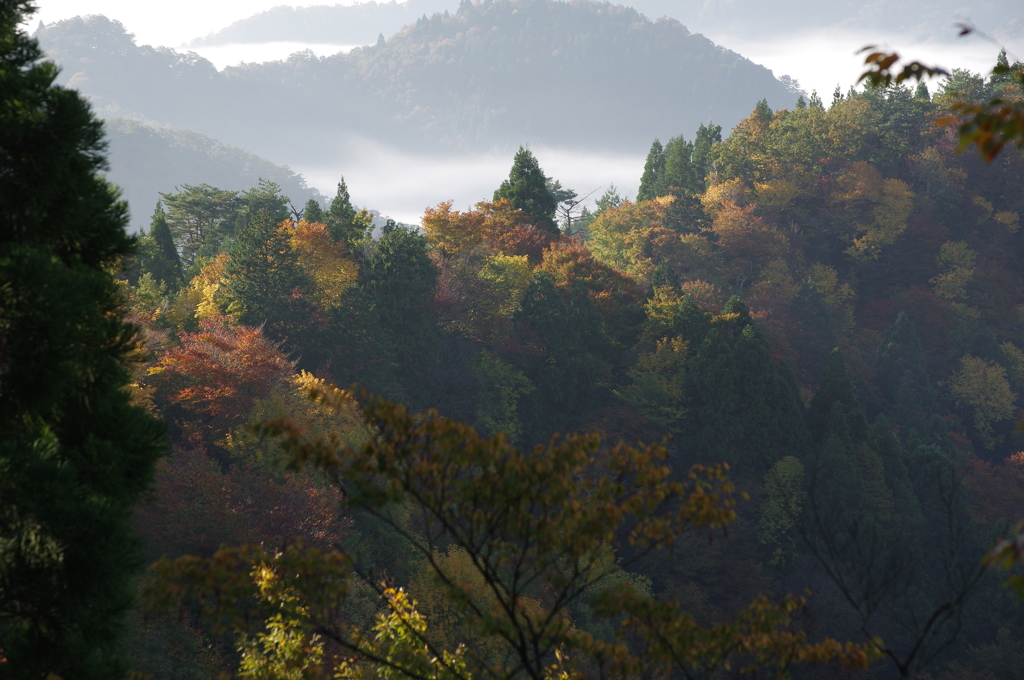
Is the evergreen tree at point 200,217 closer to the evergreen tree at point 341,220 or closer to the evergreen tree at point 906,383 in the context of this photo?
the evergreen tree at point 341,220

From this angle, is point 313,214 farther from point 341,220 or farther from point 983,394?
point 983,394

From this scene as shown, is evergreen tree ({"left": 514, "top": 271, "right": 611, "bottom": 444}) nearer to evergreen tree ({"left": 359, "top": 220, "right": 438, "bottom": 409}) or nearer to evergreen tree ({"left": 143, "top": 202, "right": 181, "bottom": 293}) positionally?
evergreen tree ({"left": 359, "top": 220, "right": 438, "bottom": 409})

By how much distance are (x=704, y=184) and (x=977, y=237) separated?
2371cm

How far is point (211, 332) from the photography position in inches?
1167

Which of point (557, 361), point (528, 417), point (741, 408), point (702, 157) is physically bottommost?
point (528, 417)

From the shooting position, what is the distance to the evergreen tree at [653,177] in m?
68.9

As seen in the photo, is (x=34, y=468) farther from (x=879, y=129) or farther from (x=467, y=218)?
(x=879, y=129)

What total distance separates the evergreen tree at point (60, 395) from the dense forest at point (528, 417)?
0.03 meters

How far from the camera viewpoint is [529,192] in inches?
1864

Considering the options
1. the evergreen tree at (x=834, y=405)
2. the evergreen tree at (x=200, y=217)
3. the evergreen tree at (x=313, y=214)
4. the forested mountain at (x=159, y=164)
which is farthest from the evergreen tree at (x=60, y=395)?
the forested mountain at (x=159, y=164)

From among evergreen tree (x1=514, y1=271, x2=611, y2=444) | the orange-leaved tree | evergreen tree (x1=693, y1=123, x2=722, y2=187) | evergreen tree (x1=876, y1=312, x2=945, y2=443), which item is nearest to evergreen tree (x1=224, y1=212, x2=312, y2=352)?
evergreen tree (x1=514, y1=271, x2=611, y2=444)

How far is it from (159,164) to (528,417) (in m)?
A: 165

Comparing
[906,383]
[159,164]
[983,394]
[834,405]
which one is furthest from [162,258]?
[159,164]

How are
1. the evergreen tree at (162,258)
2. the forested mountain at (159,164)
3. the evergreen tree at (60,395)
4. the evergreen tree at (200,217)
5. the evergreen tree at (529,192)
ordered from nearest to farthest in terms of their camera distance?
the evergreen tree at (60,395), the evergreen tree at (162,258), the evergreen tree at (529,192), the evergreen tree at (200,217), the forested mountain at (159,164)
